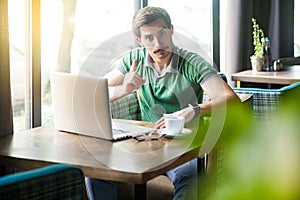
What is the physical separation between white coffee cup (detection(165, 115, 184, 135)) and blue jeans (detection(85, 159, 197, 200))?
28cm

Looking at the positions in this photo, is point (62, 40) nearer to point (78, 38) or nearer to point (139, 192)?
point (78, 38)

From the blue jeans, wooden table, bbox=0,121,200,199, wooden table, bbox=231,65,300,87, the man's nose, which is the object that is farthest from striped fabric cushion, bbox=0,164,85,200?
wooden table, bbox=231,65,300,87

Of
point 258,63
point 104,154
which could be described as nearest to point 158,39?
point 104,154

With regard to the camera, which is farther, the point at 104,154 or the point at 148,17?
the point at 148,17

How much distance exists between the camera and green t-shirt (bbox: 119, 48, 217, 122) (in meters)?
2.50

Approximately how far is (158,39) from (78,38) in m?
0.71

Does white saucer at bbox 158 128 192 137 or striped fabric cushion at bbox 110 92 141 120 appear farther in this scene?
striped fabric cushion at bbox 110 92 141 120

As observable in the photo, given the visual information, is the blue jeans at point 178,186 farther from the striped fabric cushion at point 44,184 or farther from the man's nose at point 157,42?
the striped fabric cushion at point 44,184

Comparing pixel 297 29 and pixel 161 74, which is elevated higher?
pixel 297 29

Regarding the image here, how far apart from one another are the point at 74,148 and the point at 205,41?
3.08 m

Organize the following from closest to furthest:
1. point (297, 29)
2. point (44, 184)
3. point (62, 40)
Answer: point (44, 184) < point (62, 40) < point (297, 29)

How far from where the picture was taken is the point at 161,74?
101 inches

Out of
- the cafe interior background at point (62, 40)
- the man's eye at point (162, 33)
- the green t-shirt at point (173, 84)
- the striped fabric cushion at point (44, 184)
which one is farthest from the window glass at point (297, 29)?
the striped fabric cushion at point (44, 184)

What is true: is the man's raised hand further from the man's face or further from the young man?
the man's face
